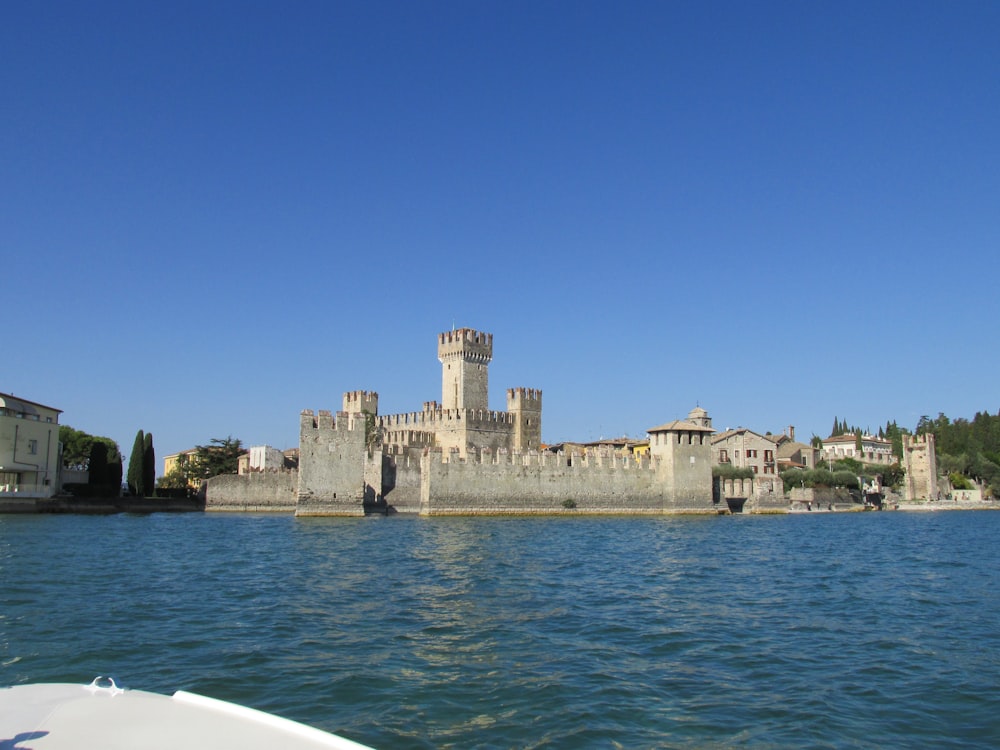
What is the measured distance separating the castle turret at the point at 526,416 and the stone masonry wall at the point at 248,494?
14.0 metres

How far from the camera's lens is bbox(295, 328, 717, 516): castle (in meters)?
33.5

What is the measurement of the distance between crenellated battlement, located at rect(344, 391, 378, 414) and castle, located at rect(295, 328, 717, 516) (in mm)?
4221

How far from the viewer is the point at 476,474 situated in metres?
36.0

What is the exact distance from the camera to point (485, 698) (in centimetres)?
727

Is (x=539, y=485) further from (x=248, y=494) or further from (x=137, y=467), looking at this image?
(x=137, y=467)

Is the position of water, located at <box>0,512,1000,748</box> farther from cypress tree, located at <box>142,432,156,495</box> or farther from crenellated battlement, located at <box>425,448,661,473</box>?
cypress tree, located at <box>142,432,156,495</box>

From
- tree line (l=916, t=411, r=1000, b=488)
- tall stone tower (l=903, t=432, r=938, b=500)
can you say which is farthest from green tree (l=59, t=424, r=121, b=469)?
tree line (l=916, t=411, r=1000, b=488)

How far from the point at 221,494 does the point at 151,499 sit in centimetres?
297

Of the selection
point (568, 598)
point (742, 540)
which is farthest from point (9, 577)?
point (742, 540)

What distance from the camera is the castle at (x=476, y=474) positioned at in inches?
1319

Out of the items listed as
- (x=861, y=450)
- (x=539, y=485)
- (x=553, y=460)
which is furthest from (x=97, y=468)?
(x=861, y=450)

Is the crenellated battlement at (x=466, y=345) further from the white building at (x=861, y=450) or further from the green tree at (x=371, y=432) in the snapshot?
the white building at (x=861, y=450)

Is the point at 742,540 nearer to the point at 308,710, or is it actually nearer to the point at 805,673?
the point at 805,673

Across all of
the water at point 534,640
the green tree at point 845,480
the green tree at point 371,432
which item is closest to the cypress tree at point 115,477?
the green tree at point 371,432
